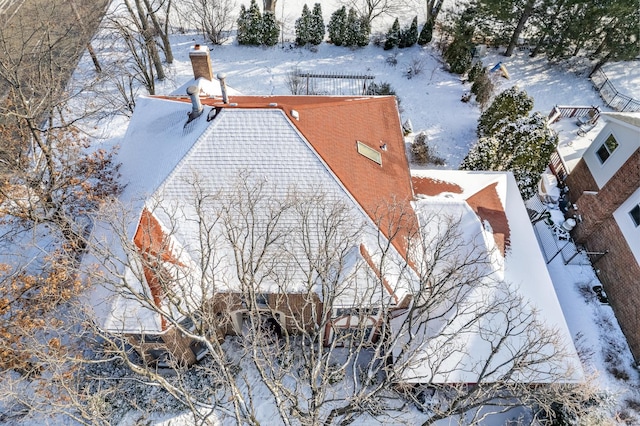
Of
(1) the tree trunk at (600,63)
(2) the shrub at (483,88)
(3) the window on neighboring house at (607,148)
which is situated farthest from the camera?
(1) the tree trunk at (600,63)

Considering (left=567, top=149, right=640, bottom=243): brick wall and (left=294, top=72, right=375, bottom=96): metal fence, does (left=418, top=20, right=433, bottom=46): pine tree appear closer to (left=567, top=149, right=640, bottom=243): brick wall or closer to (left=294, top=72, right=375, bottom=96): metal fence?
(left=294, top=72, right=375, bottom=96): metal fence

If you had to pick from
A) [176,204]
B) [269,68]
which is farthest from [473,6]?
[176,204]

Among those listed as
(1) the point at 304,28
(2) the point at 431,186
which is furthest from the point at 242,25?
(2) the point at 431,186

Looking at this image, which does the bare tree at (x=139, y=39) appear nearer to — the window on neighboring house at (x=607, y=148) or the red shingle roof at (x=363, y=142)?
the red shingle roof at (x=363, y=142)

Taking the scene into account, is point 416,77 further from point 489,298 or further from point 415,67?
point 489,298

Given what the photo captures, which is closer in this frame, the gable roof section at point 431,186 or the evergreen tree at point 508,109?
the gable roof section at point 431,186

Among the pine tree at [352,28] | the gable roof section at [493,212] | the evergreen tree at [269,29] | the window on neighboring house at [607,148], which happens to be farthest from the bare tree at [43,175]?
the window on neighboring house at [607,148]
